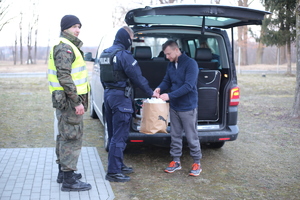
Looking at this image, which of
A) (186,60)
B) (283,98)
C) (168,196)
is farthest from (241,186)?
(283,98)

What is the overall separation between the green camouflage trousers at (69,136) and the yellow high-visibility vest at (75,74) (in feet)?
0.84

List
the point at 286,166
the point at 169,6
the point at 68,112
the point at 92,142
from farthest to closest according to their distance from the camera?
1. the point at 92,142
2. the point at 286,166
3. the point at 169,6
4. the point at 68,112

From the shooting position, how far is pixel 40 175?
4.90 metres

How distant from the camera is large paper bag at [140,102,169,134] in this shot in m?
4.79

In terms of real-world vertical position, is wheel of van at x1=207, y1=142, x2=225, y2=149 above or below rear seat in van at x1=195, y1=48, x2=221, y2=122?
below

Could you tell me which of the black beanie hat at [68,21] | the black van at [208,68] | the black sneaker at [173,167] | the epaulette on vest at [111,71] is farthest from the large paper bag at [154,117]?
the black beanie hat at [68,21]

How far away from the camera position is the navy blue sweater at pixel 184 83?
4.76 m

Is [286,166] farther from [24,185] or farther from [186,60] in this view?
[24,185]

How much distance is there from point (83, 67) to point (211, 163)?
2.56 m

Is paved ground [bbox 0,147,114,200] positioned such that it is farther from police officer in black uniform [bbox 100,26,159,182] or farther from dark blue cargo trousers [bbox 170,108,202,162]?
dark blue cargo trousers [bbox 170,108,202,162]

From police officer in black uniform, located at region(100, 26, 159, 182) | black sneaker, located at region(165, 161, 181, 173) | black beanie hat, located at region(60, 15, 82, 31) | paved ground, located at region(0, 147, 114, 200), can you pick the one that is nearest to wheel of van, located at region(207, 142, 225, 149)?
black sneaker, located at region(165, 161, 181, 173)

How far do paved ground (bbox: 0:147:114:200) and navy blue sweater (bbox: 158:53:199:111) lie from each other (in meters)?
1.37

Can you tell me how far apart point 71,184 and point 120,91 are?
48.6 inches

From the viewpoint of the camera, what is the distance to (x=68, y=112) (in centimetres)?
423
